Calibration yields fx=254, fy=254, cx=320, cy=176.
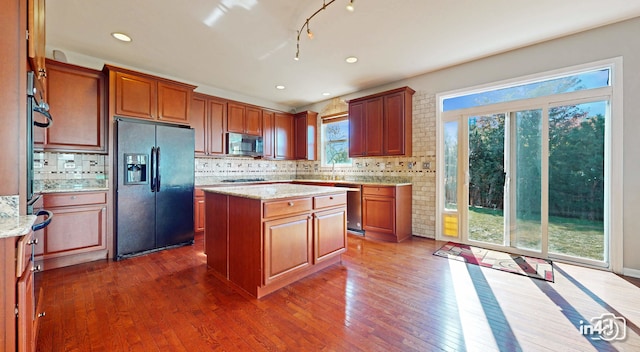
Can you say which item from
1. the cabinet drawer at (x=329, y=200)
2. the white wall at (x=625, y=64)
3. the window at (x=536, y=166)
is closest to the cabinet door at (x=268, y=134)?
the cabinet drawer at (x=329, y=200)

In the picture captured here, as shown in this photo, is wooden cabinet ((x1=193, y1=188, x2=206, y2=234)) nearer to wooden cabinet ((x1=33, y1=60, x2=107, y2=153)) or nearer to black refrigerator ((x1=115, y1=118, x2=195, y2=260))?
black refrigerator ((x1=115, y1=118, x2=195, y2=260))

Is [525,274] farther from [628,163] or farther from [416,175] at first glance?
[416,175]

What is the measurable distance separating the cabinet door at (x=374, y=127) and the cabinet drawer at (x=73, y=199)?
3815 millimetres

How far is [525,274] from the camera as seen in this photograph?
2.65 m

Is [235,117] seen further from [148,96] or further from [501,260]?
[501,260]

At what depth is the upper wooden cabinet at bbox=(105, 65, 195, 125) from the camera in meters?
3.19

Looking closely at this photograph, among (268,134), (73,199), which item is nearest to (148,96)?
(73,199)

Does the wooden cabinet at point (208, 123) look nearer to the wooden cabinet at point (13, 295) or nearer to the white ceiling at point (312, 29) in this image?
the white ceiling at point (312, 29)

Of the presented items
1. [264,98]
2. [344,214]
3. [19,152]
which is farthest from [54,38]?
[344,214]

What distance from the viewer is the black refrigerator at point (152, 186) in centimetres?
316

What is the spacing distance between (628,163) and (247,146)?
5179 mm

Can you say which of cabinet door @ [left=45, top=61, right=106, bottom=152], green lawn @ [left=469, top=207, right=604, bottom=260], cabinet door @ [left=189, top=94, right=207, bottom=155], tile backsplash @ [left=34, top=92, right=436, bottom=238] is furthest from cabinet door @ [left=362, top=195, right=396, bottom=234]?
cabinet door @ [left=45, top=61, right=106, bottom=152]

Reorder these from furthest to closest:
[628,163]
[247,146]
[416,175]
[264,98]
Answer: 1. [264,98]
2. [247,146]
3. [416,175]
4. [628,163]

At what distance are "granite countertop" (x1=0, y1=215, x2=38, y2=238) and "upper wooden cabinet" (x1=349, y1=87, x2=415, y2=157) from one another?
397cm
